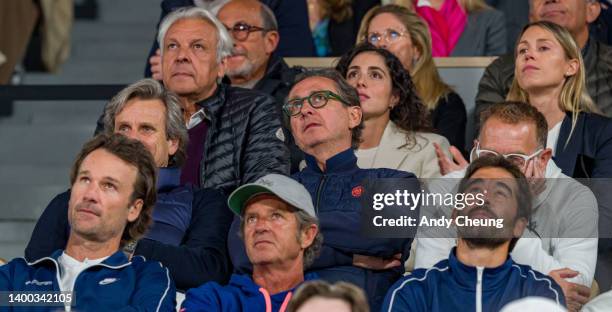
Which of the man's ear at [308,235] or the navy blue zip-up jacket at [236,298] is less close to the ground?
the man's ear at [308,235]

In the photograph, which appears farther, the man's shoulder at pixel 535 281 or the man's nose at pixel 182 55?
the man's nose at pixel 182 55

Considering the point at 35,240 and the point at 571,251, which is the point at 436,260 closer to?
the point at 571,251

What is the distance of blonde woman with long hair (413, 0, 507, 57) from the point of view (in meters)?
8.62

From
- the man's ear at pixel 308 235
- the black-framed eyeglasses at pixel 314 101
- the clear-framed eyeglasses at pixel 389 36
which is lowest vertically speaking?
the man's ear at pixel 308 235

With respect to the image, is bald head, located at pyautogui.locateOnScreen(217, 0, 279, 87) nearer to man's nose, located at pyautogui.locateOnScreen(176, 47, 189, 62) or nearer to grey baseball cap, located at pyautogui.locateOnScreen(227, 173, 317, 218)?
man's nose, located at pyautogui.locateOnScreen(176, 47, 189, 62)

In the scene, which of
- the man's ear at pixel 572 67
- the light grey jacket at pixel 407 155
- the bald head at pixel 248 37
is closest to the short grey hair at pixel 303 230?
the light grey jacket at pixel 407 155

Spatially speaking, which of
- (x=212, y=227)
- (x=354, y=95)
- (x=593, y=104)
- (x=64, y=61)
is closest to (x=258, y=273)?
(x=212, y=227)

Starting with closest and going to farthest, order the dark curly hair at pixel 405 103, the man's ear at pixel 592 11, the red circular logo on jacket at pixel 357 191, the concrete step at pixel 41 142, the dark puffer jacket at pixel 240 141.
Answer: the red circular logo on jacket at pixel 357 191 < the dark puffer jacket at pixel 240 141 < the dark curly hair at pixel 405 103 < the man's ear at pixel 592 11 < the concrete step at pixel 41 142

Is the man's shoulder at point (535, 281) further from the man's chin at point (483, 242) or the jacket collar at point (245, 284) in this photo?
the jacket collar at point (245, 284)

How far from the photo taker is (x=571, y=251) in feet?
20.0

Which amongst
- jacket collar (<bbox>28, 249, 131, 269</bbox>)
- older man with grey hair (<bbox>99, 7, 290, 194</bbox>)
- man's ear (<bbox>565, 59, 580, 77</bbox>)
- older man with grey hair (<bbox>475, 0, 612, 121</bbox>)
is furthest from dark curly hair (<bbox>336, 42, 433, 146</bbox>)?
jacket collar (<bbox>28, 249, 131, 269</bbox>)

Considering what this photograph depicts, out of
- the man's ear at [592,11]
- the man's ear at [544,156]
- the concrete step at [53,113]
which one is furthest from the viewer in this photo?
the concrete step at [53,113]

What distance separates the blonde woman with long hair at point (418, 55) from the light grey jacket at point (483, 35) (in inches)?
34.4

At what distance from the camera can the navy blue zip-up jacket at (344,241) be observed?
5926 mm
